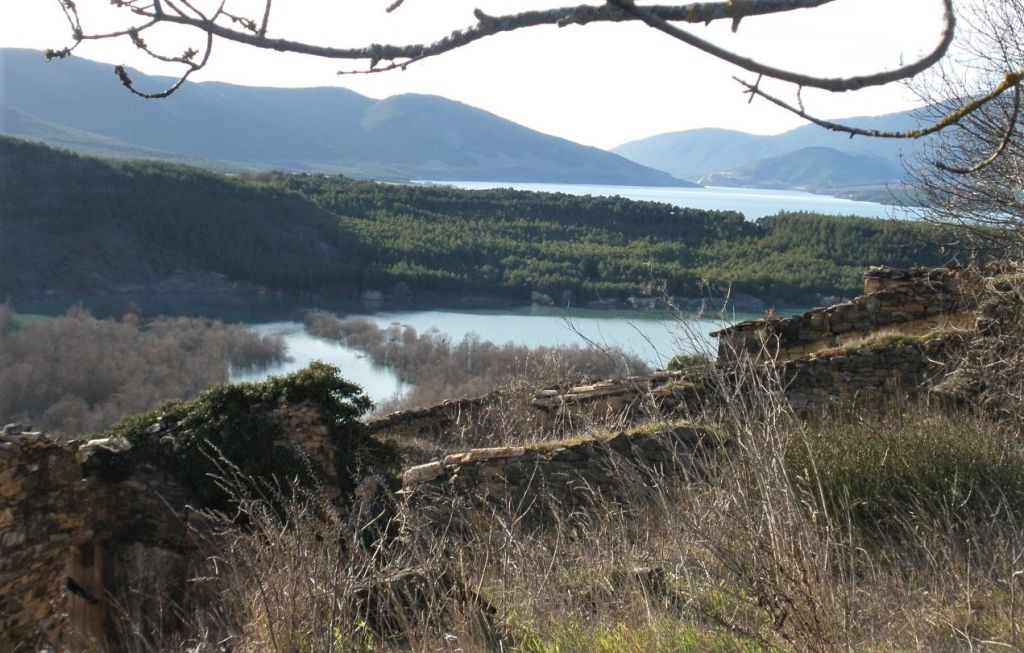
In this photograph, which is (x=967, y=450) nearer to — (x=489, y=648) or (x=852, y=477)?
(x=852, y=477)

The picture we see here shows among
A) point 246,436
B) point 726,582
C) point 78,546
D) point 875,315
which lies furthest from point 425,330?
point 726,582

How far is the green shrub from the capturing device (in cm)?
791

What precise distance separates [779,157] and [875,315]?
10346 cm

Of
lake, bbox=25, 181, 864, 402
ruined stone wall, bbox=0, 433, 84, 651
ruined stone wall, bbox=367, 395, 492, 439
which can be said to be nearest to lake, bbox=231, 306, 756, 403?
lake, bbox=25, 181, 864, 402

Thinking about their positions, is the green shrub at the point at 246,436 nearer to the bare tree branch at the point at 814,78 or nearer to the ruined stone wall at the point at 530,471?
the ruined stone wall at the point at 530,471

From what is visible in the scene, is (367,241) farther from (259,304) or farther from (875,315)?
(875,315)

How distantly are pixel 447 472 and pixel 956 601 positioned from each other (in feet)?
12.8

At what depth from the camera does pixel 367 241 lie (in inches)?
1932

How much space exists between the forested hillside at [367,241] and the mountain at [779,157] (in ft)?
28.4

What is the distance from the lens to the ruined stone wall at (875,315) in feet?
30.9

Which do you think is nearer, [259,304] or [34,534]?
[34,534]

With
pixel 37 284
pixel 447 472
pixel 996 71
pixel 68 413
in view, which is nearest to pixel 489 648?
pixel 447 472

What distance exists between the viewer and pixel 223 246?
43.5 m

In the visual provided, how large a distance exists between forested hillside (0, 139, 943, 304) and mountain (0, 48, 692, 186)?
56850 millimetres
